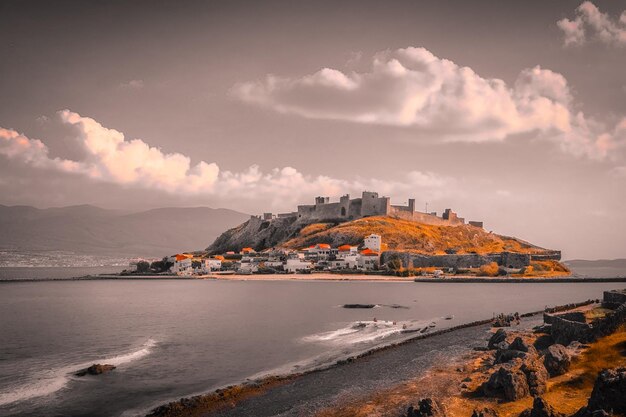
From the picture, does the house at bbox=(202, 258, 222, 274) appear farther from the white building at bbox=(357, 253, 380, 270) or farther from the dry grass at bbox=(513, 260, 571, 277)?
the dry grass at bbox=(513, 260, 571, 277)

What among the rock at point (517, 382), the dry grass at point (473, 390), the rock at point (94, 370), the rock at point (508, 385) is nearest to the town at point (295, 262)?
the rock at point (94, 370)

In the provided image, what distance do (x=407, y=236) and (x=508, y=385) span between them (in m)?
101

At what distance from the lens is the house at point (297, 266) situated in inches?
4267

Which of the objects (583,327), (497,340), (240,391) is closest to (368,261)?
(497,340)

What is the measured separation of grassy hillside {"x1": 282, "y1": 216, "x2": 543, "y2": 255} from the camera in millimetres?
114750

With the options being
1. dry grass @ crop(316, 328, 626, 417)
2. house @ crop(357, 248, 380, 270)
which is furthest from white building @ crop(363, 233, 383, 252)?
dry grass @ crop(316, 328, 626, 417)

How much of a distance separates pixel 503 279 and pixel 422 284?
58.8ft

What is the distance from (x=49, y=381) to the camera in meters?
24.3

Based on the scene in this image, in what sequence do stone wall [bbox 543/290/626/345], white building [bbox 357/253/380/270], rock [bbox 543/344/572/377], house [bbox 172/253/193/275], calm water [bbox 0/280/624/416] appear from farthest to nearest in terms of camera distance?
house [bbox 172/253/193/275] < white building [bbox 357/253/380/270] < calm water [bbox 0/280/624/416] < stone wall [bbox 543/290/626/345] < rock [bbox 543/344/572/377]

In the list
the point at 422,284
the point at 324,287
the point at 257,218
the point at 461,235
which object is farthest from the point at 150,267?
the point at 461,235

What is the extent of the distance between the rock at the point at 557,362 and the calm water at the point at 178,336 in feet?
41.4

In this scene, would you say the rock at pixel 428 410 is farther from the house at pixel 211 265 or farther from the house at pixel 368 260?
the house at pixel 211 265

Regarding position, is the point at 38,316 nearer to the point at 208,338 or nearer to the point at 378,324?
the point at 208,338

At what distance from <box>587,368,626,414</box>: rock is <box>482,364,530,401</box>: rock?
417 cm
